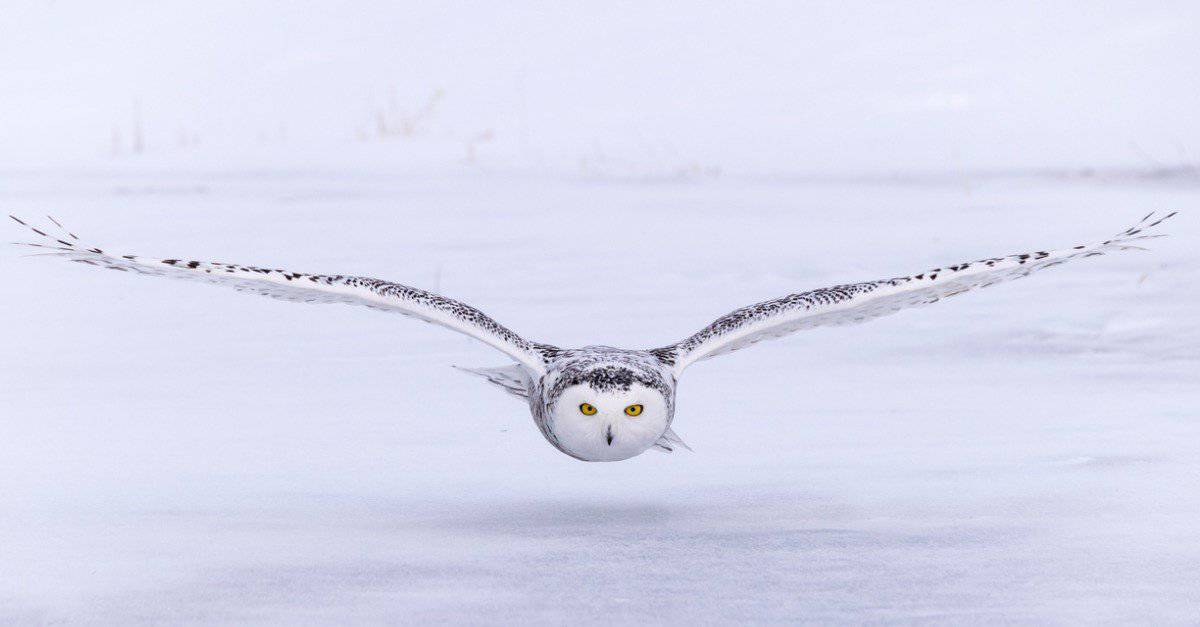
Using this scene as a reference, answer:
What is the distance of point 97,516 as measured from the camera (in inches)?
408

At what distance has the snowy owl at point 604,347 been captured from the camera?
32.0ft

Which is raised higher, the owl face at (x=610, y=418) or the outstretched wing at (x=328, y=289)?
the outstretched wing at (x=328, y=289)

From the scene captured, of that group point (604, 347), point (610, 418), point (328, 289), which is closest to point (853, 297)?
point (604, 347)

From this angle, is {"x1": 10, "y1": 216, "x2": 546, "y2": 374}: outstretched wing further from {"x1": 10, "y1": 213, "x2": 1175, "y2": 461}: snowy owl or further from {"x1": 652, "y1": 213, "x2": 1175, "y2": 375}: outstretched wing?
{"x1": 652, "y1": 213, "x2": 1175, "y2": 375}: outstretched wing

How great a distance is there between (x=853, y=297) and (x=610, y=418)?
74.4 inches

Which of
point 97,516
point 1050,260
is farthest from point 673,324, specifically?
point 97,516

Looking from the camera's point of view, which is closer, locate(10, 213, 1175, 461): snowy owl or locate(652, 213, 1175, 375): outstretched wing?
locate(10, 213, 1175, 461): snowy owl

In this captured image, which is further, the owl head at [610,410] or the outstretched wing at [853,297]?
the outstretched wing at [853,297]

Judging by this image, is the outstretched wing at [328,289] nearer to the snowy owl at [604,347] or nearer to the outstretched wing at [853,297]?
the snowy owl at [604,347]

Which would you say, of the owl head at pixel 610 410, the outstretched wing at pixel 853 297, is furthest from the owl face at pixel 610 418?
the outstretched wing at pixel 853 297

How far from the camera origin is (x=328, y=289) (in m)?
10.5

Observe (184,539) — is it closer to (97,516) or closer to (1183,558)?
(97,516)

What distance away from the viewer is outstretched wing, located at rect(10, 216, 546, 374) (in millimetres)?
10305

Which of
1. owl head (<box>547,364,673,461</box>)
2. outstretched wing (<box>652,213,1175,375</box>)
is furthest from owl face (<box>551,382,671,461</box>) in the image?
outstretched wing (<box>652,213,1175,375</box>)
